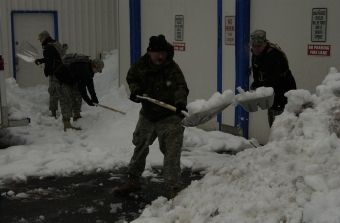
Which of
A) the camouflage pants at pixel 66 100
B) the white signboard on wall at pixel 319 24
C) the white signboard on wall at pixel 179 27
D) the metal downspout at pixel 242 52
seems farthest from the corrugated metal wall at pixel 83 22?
the white signboard on wall at pixel 319 24

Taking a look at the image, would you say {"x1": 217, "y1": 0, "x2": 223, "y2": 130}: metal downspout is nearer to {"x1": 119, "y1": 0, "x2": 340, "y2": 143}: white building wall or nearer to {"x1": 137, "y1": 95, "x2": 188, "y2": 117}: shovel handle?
{"x1": 119, "y1": 0, "x2": 340, "y2": 143}: white building wall

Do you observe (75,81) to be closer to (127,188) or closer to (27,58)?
(27,58)

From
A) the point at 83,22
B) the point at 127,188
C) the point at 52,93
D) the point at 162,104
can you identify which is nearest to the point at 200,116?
the point at 162,104

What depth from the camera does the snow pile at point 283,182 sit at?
4512 mm

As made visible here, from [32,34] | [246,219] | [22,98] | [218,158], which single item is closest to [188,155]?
[218,158]

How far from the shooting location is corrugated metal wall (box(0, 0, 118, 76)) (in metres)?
15.5

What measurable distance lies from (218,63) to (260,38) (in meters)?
2.77

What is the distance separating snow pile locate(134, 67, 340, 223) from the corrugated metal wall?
10.2 metres

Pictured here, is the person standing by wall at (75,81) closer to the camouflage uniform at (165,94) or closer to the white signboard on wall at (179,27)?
the white signboard on wall at (179,27)

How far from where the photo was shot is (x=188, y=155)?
9086mm

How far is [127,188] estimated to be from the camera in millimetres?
7152

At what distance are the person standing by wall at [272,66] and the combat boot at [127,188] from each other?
2.15 metres

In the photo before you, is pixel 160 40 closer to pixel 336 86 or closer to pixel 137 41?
pixel 336 86

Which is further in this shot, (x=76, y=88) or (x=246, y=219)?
(x=76, y=88)
